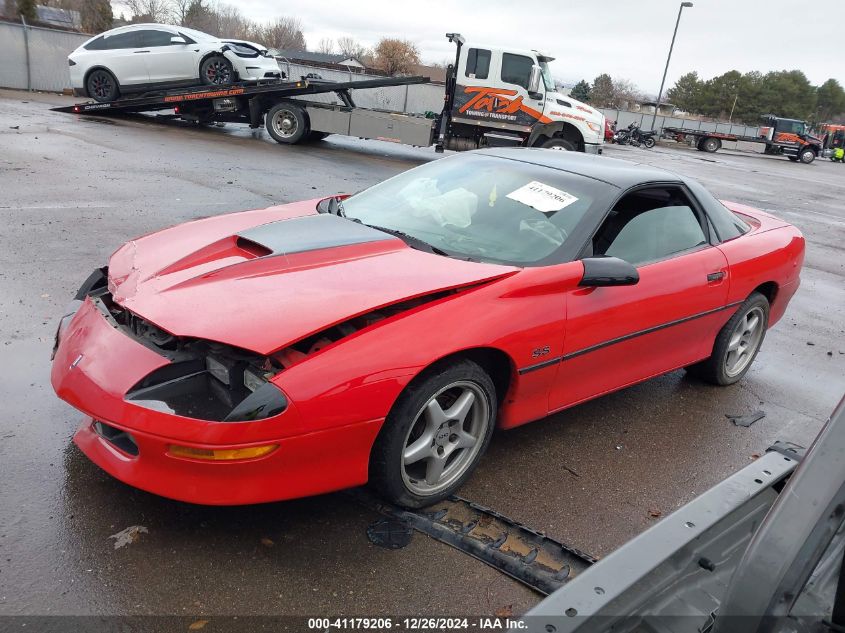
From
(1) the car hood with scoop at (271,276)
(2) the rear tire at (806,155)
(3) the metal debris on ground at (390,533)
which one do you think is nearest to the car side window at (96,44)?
(1) the car hood with scoop at (271,276)

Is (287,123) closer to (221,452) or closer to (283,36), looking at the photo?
(221,452)

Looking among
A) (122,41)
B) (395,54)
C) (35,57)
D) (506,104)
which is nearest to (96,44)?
(122,41)

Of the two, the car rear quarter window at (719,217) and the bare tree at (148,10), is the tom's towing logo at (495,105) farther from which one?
the bare tree at (148,10)

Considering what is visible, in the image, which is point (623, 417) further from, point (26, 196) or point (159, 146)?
point (159, 146)

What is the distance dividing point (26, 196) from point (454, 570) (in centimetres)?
713

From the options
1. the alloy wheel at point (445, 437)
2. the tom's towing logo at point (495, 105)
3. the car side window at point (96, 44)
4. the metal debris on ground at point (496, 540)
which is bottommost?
the metal debris on ground at point (496, 540)

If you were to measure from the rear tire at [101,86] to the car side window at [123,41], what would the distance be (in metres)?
0.57

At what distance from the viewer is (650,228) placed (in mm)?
3803

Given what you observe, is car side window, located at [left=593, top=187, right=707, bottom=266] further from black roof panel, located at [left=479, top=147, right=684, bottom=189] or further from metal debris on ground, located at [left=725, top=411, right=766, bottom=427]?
metal debris on ground, located at [left=725, top=411, right=766, bottom=427]

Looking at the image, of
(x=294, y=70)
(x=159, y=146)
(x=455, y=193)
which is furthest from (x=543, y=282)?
(x=294, y=70)

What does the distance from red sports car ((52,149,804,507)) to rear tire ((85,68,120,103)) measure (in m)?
14.0

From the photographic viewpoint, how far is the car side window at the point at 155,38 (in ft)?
50.5

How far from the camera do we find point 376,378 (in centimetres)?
248

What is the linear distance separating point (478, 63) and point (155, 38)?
7390 millimetres
